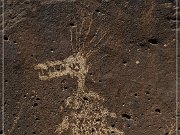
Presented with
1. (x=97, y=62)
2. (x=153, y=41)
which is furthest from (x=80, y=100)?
(x=153, y=41)

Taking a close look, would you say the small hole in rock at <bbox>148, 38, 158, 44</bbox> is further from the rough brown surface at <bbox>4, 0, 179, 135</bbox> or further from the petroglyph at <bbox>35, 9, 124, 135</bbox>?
the petroglyph at <bbox>35, 9, 124, 135</bbox>

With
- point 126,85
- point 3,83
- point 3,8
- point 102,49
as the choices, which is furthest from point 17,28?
point 126,85

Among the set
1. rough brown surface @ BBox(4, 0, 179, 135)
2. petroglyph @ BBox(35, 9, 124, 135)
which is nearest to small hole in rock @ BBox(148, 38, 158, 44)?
rough brown surface @ BBox(4, 0, 179, 135)

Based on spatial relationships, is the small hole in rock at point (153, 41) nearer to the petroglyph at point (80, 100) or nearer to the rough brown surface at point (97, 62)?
the rough brown surface at point (97, 62)

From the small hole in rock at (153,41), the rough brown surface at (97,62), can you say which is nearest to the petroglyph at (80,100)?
the rough brown surface at (97,62)

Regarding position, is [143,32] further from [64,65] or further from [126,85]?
[64,65]

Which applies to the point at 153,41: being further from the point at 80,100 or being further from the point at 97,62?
the point at 80,100

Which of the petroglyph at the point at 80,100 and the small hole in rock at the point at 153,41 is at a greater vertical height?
the small hole in rock at the point at 153,41
